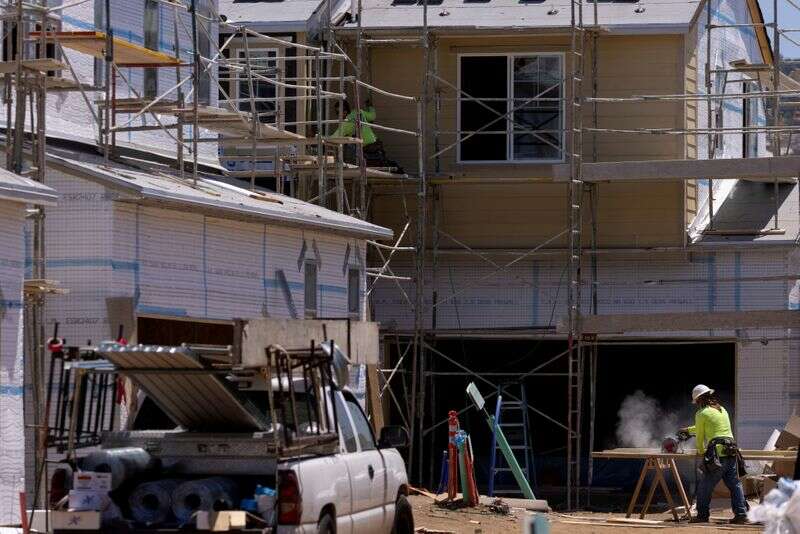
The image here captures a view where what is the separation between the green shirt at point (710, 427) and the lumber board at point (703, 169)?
4.36 metres

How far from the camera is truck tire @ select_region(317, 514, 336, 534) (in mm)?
11167

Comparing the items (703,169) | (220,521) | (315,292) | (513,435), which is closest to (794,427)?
(703,169)

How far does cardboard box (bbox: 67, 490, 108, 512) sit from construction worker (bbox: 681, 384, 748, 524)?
9.45 meters

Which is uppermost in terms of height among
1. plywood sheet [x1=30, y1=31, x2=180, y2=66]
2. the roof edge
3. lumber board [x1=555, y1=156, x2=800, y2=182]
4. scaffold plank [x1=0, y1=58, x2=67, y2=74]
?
plywood sheet [x1=30, y1=31, x2=180, y2=66]

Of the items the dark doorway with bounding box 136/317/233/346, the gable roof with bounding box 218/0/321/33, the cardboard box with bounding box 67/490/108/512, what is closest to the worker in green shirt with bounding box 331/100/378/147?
the gable roof with bounding box 218/0/321/33

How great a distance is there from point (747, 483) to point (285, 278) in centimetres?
737

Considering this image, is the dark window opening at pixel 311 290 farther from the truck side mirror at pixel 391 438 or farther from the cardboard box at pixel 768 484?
the truck side mirror at pixel 391 438

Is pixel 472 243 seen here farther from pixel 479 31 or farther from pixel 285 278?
pixel 285 278

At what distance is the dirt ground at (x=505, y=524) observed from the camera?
17.4 metres

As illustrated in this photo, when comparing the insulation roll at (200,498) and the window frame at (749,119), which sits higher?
the window frame at (749,119)

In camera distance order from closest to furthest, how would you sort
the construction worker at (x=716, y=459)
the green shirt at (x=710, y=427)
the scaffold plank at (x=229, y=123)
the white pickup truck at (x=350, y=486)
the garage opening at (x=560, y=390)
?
the white pickup truck at (x=350, y=486)
the construction worker at (x=716, y=459)
the green shirt at (x=710, y=427)
the scaffold plank at (x=229, y=123)
the garage opening at (x=560, y=390)

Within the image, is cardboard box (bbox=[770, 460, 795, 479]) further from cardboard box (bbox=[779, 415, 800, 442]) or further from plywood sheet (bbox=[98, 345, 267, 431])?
plywood sheet (bbox=[98, 345, 267, 431])

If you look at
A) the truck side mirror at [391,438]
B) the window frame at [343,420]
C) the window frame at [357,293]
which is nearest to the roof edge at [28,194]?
the window frame at [343,420]

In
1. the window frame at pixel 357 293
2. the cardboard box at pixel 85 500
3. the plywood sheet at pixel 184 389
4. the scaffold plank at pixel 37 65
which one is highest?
the scaffold plank at pixel 37 65
